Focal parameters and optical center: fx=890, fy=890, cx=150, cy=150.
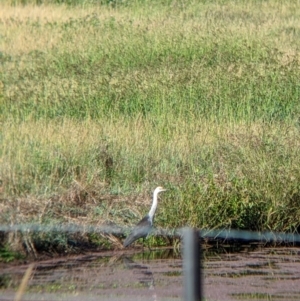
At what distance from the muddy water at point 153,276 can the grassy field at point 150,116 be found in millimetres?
408

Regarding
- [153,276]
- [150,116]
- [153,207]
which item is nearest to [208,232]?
[153,207]

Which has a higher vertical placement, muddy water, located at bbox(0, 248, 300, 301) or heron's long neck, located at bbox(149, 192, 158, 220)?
heron's long neck, located at bbox(149, 192, 158, 220)

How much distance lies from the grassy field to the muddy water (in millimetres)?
408

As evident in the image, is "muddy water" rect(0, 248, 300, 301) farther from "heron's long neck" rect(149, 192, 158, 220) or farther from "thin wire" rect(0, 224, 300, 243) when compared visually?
"heron's long neck" rect(149, 192, 158, 220)

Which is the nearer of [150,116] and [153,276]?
[153,276]

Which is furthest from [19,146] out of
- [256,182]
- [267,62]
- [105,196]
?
[267,62]

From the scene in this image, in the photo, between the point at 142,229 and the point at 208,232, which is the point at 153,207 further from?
the point at 208,232

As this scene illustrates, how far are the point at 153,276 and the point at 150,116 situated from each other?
4610 mm

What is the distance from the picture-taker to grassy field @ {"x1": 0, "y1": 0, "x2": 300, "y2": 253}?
8.53 meters

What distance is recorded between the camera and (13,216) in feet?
25.8

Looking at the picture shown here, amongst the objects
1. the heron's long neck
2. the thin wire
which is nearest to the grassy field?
the thin wire

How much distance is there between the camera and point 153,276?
7.41 metres

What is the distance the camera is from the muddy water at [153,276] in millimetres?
6785

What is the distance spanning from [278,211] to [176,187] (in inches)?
39.7
